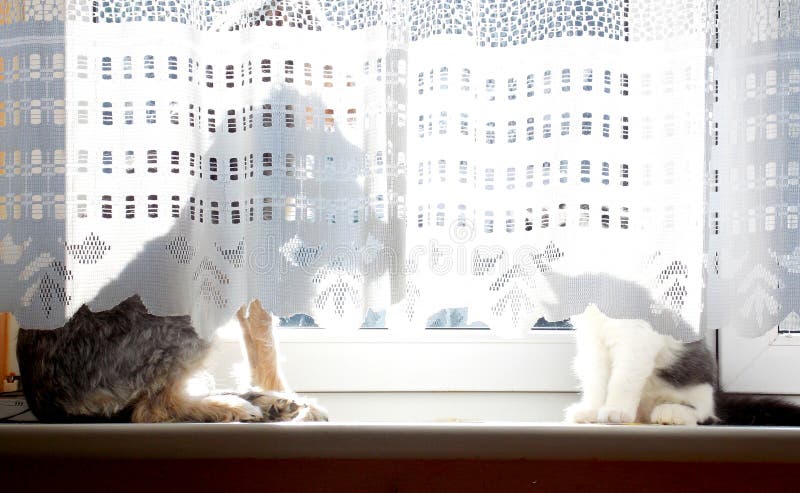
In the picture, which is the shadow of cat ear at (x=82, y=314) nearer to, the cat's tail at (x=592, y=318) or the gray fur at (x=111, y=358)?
the gray fur at (x=111, y=358)

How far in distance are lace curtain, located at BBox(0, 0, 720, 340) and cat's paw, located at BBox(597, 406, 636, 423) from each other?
0.21 m

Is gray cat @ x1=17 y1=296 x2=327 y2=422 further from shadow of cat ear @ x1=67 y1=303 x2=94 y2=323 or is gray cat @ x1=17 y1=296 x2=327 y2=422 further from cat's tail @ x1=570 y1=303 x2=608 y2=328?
cat's tail @ x1=570 y1=303 x2=608 y2=328

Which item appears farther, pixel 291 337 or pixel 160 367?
pixel 291 337

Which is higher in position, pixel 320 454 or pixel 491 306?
pixel 491 306

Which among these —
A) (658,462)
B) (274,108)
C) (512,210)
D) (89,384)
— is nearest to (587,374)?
(658,462)

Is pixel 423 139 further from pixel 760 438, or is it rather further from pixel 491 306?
pixel 760 438

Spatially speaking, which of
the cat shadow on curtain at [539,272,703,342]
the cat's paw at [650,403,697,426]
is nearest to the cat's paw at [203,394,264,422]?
the cat shadow on curtain at [539,272,703,342]

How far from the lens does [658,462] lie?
109cm

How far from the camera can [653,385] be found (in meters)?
1.31

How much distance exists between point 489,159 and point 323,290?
0.33 m

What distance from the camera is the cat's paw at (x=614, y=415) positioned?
1207 mm

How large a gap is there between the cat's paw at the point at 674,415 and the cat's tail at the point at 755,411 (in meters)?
0.08

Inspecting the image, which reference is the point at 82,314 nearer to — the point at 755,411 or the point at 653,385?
the point at 653,385

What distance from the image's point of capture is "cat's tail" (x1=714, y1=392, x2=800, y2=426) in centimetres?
123
